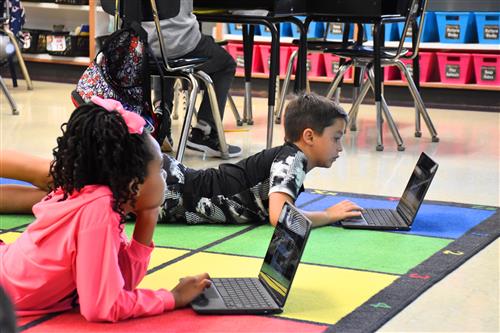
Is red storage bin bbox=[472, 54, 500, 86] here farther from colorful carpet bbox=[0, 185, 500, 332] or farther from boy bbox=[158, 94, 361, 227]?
boy bbox=[158, 94, 361, 227]

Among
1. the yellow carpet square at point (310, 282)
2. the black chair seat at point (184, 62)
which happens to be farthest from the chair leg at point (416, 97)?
the yellow carpet square at point (310, 282)

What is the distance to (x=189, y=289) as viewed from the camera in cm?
184

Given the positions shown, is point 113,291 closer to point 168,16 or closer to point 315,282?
point 315,282

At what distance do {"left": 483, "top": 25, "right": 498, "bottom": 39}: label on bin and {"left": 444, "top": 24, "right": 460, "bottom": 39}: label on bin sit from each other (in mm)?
179

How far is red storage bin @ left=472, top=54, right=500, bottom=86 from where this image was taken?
5922 millimetres

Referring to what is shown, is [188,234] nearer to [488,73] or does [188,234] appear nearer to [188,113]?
[188,113]

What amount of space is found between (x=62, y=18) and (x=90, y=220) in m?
6.37

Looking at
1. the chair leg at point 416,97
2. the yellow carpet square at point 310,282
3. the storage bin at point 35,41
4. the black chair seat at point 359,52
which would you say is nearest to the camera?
the yellow carpet square at point 310,282

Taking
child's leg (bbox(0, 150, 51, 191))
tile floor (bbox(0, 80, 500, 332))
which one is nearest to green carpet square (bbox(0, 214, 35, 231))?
child's leg (bbox(0, 150, 51, 191))

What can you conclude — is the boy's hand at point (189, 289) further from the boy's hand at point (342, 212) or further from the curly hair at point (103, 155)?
the boy's hand at point (342, 212)

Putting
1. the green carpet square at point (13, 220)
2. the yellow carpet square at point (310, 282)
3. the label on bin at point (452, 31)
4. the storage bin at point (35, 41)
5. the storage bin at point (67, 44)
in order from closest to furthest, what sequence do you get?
the yellow carpet square at point (310, 282)
the green carpet square at point (13, 220)
the label on bin at point (452, 31)
the storage bin at point (67, 44)
the storage bin at point (35, 41)

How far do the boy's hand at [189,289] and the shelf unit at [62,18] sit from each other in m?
5.22

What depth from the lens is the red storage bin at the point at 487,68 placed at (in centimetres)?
592

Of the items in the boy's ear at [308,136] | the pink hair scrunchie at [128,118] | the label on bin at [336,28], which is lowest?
the label on bin at [336,28]
